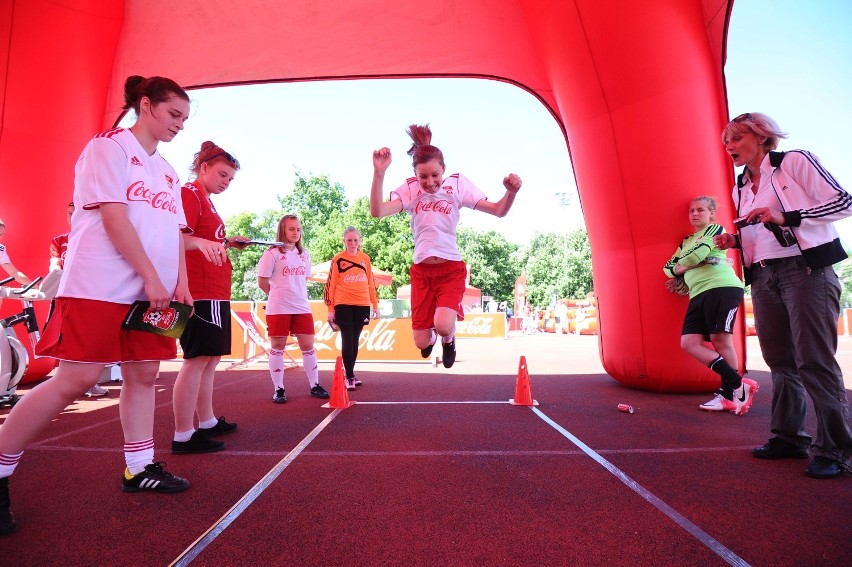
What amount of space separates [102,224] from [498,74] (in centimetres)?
697

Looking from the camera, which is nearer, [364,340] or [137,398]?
[137,398]

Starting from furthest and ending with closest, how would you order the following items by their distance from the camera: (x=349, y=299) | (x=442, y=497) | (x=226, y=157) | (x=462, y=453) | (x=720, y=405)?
(x=349, y=299), (x=720, y=405), (x=226, y=157), (x=462, y=453), (x=442, y=497)

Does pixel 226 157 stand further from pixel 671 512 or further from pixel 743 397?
pixel 743 397

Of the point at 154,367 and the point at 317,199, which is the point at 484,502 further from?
the point at 317,199

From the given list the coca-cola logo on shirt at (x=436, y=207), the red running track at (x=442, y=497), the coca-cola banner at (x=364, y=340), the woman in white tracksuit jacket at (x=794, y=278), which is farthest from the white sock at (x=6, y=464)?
the coca-cola banner at (x=364, y=340)

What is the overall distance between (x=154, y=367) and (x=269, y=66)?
22.1ft

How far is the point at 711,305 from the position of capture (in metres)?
4.79

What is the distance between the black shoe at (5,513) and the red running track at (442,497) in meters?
0.06

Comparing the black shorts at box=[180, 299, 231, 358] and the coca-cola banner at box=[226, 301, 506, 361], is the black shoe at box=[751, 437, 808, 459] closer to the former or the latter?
the black shorts at box=[180, 299, 231, 358]

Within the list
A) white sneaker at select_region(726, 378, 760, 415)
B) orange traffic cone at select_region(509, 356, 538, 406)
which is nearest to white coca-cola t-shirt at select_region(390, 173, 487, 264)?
orange traffic cone at select_region(509, 356, 538, 406)

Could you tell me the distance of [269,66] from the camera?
25.7 ft

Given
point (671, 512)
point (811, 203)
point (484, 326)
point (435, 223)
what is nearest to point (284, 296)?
point (435, 223)

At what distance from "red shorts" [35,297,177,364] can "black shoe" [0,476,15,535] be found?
562 mm

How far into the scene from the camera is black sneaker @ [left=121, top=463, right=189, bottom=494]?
2.53 meters
